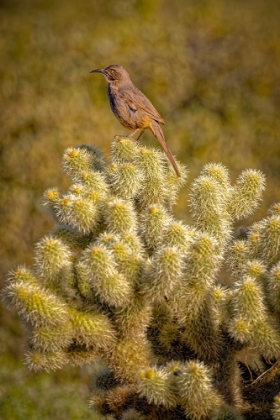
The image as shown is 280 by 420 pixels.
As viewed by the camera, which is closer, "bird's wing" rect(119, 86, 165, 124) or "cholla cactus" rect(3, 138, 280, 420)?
"cholla cactus" rect(3, 138, 280, 420)

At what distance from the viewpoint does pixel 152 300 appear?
3758 millimetres

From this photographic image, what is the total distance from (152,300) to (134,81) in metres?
9.08

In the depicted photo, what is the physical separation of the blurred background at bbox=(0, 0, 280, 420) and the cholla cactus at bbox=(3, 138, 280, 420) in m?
6.09

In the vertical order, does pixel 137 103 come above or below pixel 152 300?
above

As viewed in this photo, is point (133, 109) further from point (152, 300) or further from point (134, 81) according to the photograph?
point (134, 81)

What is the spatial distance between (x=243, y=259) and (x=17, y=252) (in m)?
7.28

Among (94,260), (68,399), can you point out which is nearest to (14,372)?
(68,399)

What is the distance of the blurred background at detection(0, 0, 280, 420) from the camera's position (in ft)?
37.2

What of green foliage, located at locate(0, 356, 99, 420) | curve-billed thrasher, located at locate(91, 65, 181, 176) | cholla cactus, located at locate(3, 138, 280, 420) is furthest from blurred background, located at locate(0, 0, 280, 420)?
cholla cactus, located at locate(3, 138, 280, 420)

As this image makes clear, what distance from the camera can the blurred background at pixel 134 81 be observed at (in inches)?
447

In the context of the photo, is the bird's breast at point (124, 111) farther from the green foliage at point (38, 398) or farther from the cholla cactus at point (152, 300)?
the green foliage at point (38, 398)

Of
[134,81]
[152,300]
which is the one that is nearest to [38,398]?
[152,300]

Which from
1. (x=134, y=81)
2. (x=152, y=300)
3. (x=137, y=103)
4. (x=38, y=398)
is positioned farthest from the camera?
(x=134, y=81)

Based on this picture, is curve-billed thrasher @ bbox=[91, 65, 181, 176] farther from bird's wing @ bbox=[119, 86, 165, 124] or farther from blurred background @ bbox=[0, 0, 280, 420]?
blurred background @ bbox=[0, 0, 280, 420]
